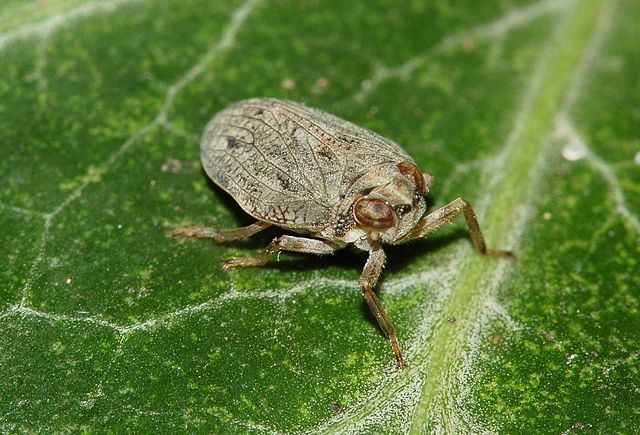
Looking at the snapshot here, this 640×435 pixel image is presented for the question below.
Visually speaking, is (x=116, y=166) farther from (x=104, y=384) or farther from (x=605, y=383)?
(x=605, y=383)

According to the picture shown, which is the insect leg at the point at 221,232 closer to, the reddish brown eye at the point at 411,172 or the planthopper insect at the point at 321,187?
the planthopper insect at the point at 321,187

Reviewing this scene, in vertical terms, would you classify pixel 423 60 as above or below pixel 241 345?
above

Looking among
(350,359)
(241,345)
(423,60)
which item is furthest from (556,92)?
(241,345)

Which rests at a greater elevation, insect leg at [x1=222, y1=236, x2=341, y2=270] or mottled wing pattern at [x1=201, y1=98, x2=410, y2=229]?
mottled wing pattern at [x1=201, y1=98, x2=410, y2=229]

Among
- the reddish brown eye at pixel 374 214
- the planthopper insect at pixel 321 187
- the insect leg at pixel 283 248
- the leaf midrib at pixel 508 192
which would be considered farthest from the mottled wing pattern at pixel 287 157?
the leaf midrib at pixel 508 192

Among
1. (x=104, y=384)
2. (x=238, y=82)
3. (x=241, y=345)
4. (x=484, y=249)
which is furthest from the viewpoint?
(x=238, y=82)

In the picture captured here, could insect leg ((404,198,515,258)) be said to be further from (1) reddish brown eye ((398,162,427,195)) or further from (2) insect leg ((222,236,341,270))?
(2) insect leg ((222,236,341,270))

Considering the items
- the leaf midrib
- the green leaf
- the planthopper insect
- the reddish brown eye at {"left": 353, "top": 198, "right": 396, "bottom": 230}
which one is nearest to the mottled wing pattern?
the planthopper insect
